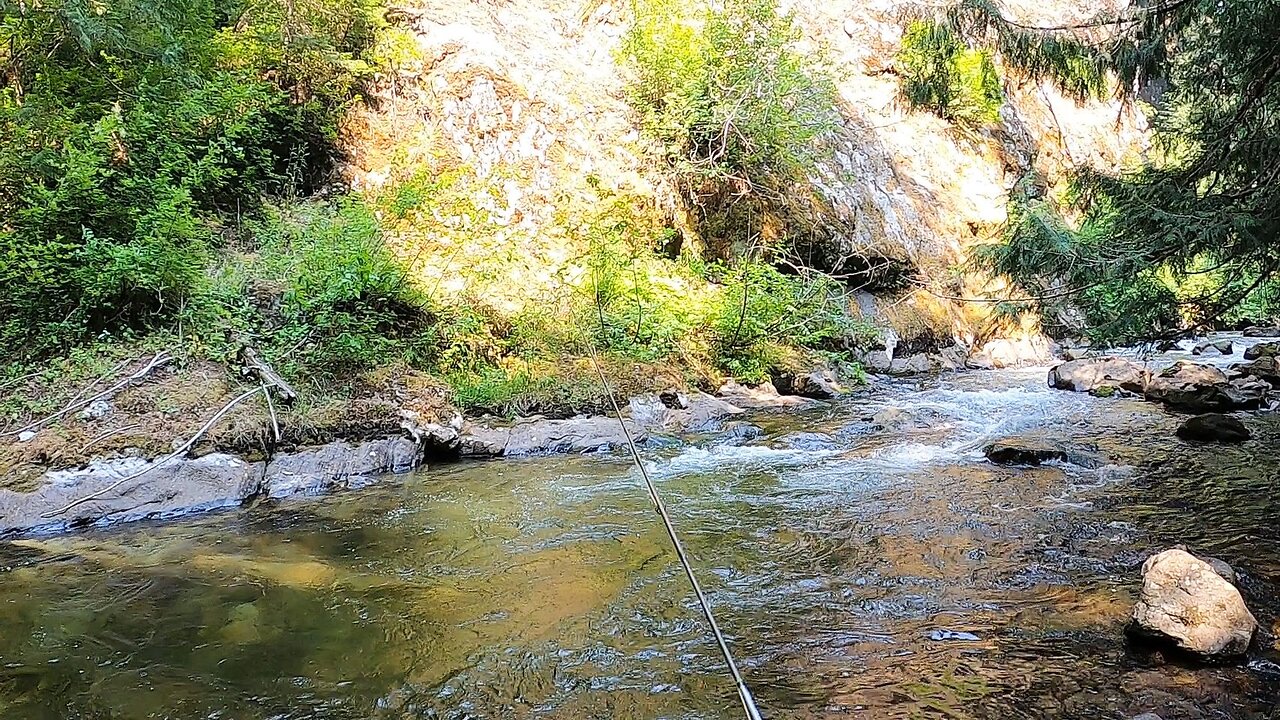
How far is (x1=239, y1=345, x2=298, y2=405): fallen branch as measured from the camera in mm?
6559

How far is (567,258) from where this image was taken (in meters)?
10.0

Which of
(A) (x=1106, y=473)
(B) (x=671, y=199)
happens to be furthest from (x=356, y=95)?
(A) (x=1106, y=473)

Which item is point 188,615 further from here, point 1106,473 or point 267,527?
point 1106,473

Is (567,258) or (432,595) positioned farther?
(567,258)

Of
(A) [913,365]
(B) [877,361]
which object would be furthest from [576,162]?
(A) [913,365]

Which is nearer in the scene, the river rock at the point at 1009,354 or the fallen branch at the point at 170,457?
the fallen branch at the point at 170,457

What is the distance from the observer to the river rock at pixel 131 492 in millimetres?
4996

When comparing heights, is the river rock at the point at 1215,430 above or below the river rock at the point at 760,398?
above

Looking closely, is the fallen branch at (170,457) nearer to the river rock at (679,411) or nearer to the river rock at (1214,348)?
the river rock at (679,411)

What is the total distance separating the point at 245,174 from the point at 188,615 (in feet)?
22.2

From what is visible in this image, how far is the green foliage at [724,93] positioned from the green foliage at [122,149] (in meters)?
4.92

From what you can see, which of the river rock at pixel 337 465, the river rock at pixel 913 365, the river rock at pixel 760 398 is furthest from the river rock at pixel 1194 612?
the river rock at pixel 913 365

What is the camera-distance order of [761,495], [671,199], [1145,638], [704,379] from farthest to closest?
[671,199], [704,379], [761,495], [1145,638]

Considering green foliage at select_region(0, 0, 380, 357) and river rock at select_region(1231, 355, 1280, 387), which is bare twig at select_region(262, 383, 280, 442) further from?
river rock at select_region(1231, 355, 1280, 387)
